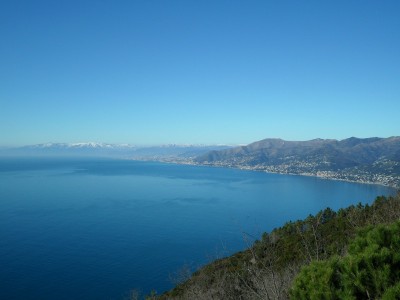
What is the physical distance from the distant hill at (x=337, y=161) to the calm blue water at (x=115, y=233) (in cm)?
4998

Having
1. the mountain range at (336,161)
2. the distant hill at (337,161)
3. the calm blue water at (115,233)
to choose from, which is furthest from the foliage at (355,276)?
the distant hill at (337,161)

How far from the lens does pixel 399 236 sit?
3.71 meters

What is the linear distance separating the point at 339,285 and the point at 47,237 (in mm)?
35605

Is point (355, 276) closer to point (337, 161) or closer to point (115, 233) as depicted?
point (115, 233)

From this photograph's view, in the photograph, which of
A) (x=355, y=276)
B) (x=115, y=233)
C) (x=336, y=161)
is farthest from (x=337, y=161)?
(x=355, y=276)

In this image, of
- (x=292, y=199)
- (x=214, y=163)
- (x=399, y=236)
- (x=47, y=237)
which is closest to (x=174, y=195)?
(x=292, y=199)

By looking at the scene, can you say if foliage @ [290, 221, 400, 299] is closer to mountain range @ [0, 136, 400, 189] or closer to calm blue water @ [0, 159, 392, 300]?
calm blue water @ [0, 159, 392, 300]

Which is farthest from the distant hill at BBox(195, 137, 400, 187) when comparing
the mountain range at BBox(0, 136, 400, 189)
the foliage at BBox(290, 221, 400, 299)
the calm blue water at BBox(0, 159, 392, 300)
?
the foliage at BBox(290, 221, 400, 299)

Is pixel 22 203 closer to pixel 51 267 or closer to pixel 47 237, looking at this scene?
pixel 47 237

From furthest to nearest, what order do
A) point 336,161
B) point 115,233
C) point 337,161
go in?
point 336,161
point 337,161
point 115,233

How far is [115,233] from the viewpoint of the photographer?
36.4 m

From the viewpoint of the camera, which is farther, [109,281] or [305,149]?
[305,149]

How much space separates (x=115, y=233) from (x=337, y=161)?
124 metres

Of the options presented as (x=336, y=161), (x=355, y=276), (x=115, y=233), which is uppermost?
(x=355, y=276)
